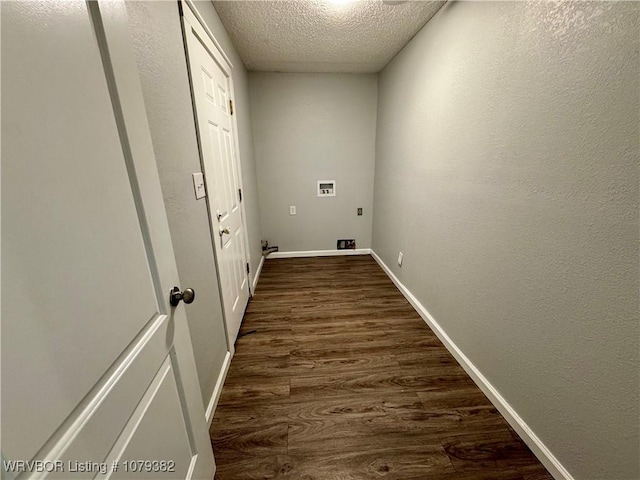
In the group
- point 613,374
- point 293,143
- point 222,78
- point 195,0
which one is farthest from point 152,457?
point 293,143

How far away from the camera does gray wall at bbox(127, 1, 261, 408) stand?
0.93 metres

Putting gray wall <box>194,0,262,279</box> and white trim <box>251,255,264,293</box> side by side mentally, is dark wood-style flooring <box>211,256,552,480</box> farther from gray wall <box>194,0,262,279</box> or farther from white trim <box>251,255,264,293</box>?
A: gray wall <box>194,0,262,279</box>

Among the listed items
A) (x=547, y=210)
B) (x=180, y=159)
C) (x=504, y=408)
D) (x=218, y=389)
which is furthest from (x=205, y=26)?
(x=504, y=408)

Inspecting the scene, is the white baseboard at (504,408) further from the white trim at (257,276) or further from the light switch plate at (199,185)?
the light switch plate at (199,185)

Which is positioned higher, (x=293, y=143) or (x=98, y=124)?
(x=293, y=143)

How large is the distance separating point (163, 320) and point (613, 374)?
148 centimetres

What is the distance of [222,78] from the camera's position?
1896mm

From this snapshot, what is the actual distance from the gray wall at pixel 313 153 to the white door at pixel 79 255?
8.48ft

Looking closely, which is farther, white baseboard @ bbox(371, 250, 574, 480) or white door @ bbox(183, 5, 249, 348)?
white door @ bbox(183, 5, 249, 348)

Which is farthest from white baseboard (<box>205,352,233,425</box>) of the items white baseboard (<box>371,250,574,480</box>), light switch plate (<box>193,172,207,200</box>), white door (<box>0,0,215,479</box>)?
white baseboard (<box>371,250,574,480</box>)

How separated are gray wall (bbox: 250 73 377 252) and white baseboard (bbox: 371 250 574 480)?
178 centimetres

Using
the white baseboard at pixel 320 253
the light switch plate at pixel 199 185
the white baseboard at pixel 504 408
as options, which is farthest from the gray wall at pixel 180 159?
the white baseboard at pixel 320 253

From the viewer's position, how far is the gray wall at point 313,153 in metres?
2.99

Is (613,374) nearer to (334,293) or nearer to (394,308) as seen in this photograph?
(394,308)
